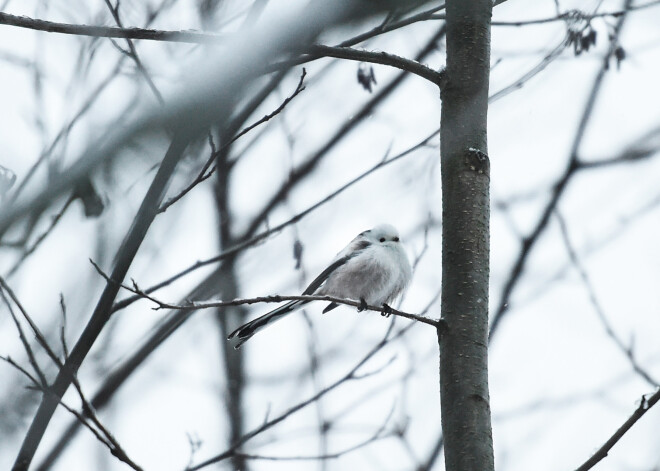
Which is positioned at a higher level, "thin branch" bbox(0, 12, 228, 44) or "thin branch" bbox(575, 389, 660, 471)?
"thin branch" bbox(0, 12, 228, 44)

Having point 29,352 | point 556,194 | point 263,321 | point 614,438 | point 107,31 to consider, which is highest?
point 556,194

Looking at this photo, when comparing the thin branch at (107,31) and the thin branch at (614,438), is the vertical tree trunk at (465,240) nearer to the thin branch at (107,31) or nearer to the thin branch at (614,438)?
the thin branch at (614,438)

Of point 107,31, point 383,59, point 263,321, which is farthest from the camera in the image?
point 263,321

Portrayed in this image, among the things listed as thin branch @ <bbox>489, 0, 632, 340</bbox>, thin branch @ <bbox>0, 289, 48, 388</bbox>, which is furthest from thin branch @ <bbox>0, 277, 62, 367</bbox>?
thin branch @ <bbox>489, 0, 632, 340</bbox>

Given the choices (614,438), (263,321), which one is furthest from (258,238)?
(614,438)

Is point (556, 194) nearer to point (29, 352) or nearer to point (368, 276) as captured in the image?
point (368, 276)

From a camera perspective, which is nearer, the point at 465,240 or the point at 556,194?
the point at 465,240

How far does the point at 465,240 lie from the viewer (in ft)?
7.04

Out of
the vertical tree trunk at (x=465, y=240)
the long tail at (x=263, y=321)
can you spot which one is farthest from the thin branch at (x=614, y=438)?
the long tail at (x=263, y=321)

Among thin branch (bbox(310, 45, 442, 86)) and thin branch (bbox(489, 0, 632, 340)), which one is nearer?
thin branch (bbox(310, 45, 442, 86))

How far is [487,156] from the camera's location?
7.42ft

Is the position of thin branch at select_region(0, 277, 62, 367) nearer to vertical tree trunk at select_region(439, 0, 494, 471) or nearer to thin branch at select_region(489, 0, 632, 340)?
vertical tree trunk at select_region(439, 0, 494, 471)

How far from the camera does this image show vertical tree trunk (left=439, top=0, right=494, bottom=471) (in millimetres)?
1959

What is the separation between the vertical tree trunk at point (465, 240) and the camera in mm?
1959
